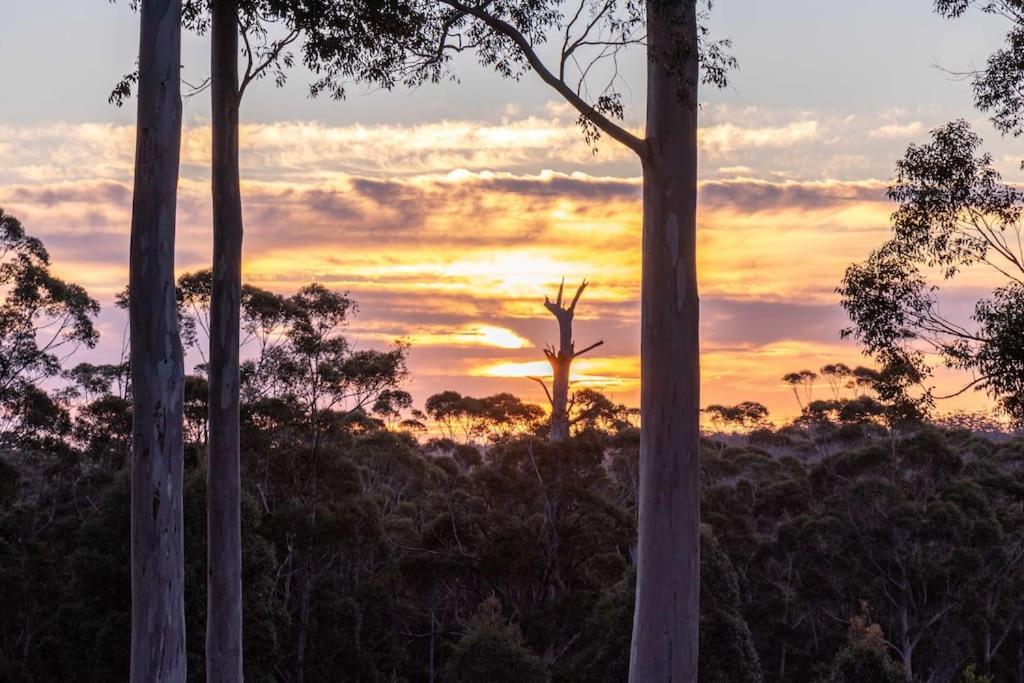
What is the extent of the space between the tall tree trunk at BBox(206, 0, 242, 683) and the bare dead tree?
2117 cm

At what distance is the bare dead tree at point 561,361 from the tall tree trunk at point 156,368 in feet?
80.3

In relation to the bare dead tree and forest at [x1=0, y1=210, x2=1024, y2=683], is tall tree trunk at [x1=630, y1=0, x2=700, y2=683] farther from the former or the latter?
the bare dead tree

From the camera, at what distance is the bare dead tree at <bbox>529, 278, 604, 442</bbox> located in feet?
111

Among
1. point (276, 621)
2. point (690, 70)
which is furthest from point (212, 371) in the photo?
point (276, 621)

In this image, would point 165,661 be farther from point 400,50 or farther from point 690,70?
point 400,50

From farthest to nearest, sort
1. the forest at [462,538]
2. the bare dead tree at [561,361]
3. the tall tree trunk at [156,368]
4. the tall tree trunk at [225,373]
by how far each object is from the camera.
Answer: the bare dead tree at [561,361]
the forest at [462,538]
the tall tree trunk at [225,373]
the tall tree trunk at [156,368]

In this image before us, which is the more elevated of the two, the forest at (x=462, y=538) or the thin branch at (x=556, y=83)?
the thin branch at (x=556, y=83)

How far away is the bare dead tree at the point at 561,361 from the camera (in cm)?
3397

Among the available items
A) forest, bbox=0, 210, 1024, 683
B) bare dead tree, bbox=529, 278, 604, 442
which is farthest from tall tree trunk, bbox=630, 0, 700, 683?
bare dead tree, bbox=529, 278, 604, 442

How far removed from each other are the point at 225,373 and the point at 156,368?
356cm

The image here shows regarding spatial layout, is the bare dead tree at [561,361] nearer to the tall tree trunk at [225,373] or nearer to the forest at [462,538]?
the forest at [462,538]

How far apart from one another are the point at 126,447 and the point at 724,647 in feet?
56.5

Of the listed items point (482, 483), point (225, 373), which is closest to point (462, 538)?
point (482, 483)

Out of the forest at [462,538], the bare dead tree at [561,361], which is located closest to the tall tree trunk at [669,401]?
the forest at [462,538]
